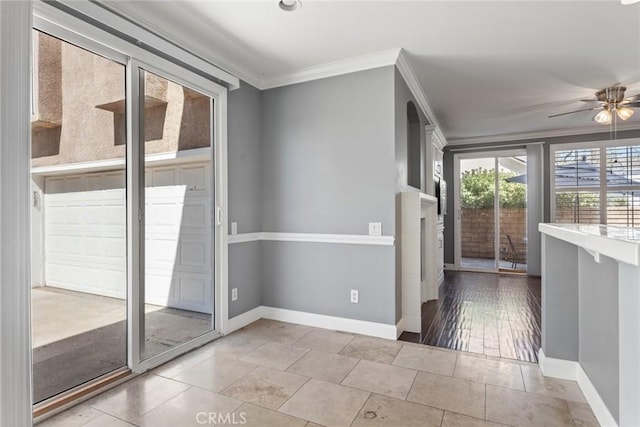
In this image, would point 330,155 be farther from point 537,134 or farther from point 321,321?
point 537,134

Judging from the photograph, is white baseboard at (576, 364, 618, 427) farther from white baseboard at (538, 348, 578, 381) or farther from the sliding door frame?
the sliding door frame

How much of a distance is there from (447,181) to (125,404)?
6302 millimetres

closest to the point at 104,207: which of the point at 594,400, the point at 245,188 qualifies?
the point at 245,188

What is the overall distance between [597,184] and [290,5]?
609cm

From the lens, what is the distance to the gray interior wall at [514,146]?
570cm

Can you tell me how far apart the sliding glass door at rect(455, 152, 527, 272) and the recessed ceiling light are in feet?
17.4

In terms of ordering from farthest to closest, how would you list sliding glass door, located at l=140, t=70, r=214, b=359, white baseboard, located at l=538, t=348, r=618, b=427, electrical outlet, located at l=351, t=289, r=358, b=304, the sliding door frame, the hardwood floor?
electrical outlet, located at l=351, t=289, r=358, b=304, the hardwood floor, sliding glass door, located at l=140, t=70, r=214, b=359, the sliding door frame, white baseboard, located at l=538, t=348, r=618, b=427

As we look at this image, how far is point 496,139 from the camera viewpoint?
6.30m

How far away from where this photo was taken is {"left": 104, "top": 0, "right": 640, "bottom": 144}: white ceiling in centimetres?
231

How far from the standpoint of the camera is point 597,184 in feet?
18.9

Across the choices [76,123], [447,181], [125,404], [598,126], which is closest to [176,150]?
[76,123]

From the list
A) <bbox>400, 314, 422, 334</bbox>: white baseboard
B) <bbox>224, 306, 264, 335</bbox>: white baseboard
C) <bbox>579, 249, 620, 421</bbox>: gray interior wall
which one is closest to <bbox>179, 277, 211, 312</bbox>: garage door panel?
<bbox>224, 306, 264, 335</bbox>: white baseboard

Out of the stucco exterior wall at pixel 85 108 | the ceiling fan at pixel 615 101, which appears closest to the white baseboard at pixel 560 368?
the ceiling fan at pixel 615 101

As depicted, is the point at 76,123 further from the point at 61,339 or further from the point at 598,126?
the point at 598,126
